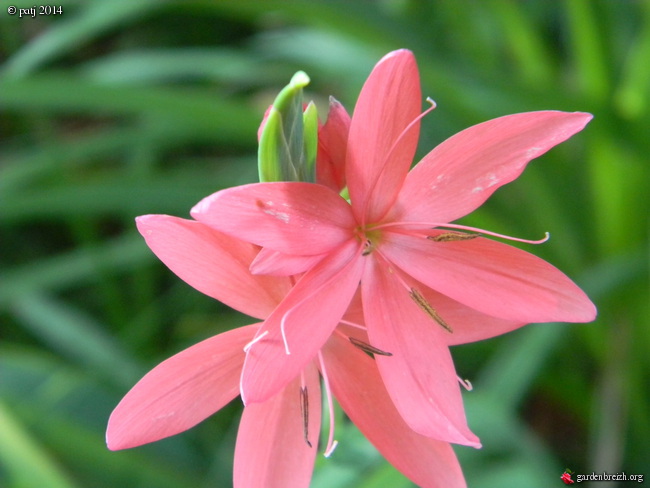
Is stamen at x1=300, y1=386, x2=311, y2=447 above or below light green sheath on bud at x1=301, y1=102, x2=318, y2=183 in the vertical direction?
below

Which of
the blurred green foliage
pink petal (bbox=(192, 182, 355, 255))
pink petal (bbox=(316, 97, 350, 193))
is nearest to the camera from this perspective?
pink petal (bbox=(192, 182, 355, 255))

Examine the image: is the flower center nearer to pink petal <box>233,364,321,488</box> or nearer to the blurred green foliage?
pink petal <box>233,364,321,488</box>

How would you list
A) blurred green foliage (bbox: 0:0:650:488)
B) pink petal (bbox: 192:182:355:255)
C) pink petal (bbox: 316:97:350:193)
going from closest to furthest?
pink petal (bbox: 192:182:355:255), pink petal (bbox: 316:97:350:193), blurred green foliage (bbox: 0:0:650:488)

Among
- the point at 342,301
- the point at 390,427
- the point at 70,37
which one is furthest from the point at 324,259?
the point at 70,37

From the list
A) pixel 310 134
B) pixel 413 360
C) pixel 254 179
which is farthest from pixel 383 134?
pixel 254 179

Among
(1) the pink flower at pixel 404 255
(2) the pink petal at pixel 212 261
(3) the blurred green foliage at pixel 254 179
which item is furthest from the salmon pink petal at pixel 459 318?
(3) the blurred green foliage at pixel 254 179

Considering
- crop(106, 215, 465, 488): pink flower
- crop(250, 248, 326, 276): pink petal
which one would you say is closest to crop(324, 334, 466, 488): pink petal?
crop(106, 215, 465, 488): pink flower

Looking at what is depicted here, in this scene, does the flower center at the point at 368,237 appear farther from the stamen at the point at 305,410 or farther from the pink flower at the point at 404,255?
the stamen at the point at 305,410
